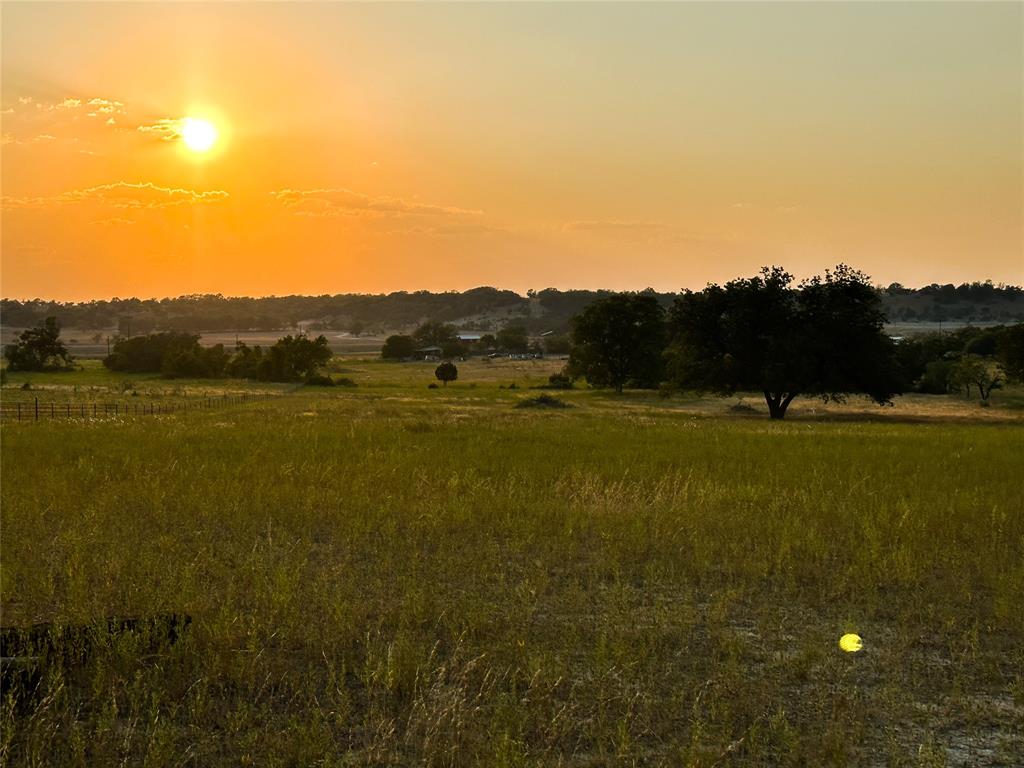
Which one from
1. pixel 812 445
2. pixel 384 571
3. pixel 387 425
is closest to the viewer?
pixel 384 571

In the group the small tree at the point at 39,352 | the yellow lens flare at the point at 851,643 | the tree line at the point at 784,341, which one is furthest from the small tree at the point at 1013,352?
the small tree at the point at 39,352

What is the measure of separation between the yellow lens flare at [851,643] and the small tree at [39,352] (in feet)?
436

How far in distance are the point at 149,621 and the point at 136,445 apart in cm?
1748

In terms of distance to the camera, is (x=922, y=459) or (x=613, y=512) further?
(x=922, y=459)

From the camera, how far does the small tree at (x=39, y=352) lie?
121 m

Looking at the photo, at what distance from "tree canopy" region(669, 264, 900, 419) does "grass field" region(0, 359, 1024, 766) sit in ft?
119

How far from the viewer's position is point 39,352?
402 feet

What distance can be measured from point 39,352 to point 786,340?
10967cm

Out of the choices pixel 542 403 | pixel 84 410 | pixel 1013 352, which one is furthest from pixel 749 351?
pixel 84 410

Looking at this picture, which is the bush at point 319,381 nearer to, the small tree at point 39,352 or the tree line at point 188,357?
the tree line at point 188,357

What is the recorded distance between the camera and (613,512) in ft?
46.1

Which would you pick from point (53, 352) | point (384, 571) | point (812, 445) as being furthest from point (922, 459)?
point (53, 352)

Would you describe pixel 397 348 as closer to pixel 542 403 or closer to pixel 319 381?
pixel 319 381

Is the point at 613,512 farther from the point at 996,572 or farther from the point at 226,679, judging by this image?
the point at 226,679
